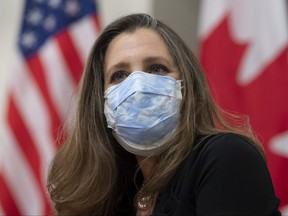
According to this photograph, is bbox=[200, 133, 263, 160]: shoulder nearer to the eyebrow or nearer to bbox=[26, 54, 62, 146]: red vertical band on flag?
the eyebrow

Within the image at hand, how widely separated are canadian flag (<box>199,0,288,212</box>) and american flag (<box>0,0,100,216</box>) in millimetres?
693

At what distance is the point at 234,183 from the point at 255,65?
1.36 metres

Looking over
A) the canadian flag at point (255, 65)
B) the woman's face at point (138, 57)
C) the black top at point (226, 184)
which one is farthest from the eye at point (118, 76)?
the canadian flag at point (255, 65)

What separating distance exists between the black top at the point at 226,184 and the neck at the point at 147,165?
0.76 ft

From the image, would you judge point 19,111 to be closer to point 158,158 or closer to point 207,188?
point 158,158

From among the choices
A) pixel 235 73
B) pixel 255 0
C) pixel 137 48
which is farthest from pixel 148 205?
pixel 255 0

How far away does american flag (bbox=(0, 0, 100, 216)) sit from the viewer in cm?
A: 272

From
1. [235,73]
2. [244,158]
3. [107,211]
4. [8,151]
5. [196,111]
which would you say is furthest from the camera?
[8,151]

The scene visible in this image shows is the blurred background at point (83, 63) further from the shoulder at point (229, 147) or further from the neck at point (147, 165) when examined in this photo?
the shoulder at point (229, 147)

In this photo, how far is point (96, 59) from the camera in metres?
1.59

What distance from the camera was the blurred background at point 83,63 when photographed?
7.61 ft

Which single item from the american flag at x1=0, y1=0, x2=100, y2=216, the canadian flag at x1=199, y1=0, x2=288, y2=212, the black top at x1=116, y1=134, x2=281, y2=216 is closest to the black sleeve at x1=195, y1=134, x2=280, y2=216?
the black top at x1=116, y1=134, x2=281, y2=216

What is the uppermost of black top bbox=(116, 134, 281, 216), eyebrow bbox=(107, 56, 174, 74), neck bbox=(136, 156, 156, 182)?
eyebrow bbox=(107, 56, 174, 74)

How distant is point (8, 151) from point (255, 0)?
4.56 feet
